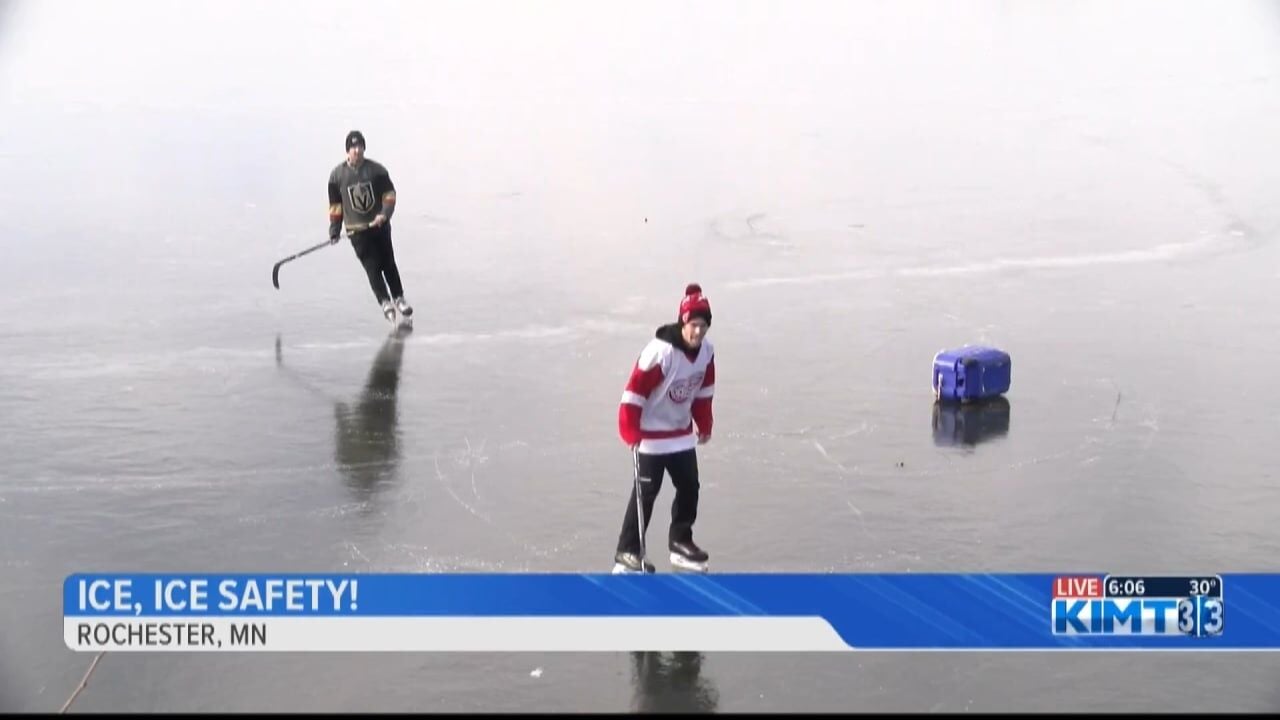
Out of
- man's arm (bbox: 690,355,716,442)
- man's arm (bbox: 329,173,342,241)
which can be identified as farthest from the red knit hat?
man's arm (bbox: 329,173,342,241)

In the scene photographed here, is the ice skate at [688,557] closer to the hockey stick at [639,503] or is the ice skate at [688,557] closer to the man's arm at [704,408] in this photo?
the hockey stick at [639,503]

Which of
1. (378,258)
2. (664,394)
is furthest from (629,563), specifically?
(378,258)

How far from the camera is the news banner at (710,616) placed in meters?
8.66

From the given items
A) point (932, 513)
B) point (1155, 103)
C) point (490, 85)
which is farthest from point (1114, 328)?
point (490, 85)

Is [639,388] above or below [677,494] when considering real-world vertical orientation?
above

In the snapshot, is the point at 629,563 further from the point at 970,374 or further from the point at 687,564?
the point at 970,374

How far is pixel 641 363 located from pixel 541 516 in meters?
1.77

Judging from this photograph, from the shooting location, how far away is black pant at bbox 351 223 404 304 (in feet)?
53.4

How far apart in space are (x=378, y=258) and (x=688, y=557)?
699 centimetres

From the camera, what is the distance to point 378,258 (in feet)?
53.5

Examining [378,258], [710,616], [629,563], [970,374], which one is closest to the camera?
[710,616]

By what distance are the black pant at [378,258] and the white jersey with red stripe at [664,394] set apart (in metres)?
6.72

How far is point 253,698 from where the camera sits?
8.42m

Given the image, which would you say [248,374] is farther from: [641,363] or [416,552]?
[641,363]
